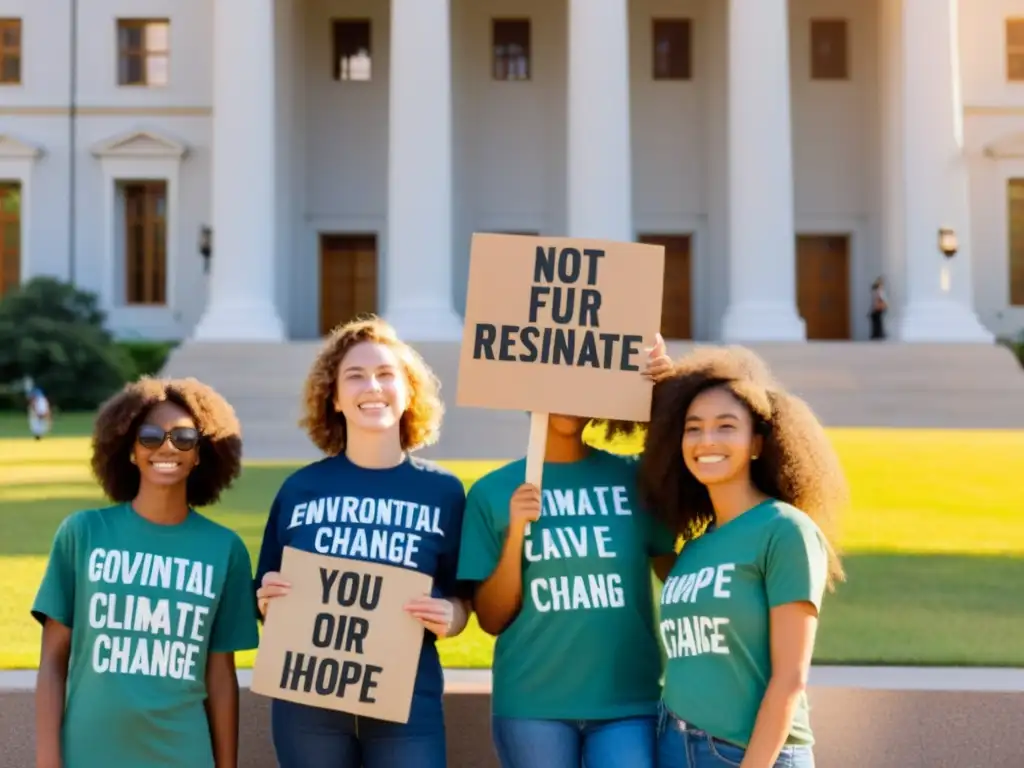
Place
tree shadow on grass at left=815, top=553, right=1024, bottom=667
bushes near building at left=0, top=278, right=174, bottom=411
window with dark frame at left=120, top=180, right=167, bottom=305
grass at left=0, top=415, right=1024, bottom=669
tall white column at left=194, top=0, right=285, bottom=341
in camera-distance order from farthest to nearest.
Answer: window with dark frame at left=120, top=180, right=167, bottom=305 → bushes near building at left=0, top=278, right=174, bottom=411 → tall white column at left=194, top=0, right=285, bottom=341 → grass at left=0, top=415, right=1024, bottom=669 → tree shadow on grass at left=815, top=553, right=1024, bottom=667

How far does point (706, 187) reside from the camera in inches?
1403

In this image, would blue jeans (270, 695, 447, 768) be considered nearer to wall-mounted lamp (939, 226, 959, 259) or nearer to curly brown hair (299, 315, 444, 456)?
curly brown hair (299, 315, 444, 456)

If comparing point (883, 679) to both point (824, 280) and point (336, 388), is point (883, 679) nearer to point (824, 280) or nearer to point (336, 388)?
point (336, 388)

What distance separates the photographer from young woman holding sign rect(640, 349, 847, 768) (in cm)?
369

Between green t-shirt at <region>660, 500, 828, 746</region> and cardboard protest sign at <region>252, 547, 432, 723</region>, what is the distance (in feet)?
2.99

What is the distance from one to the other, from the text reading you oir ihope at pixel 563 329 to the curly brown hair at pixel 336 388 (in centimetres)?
29

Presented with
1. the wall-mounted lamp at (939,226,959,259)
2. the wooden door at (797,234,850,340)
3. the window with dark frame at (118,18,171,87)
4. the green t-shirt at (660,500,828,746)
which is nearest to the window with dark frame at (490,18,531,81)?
the wooden door at (797,234,850,340)

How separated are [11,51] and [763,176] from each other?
71.9 ft

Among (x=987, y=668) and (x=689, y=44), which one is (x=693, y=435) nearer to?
(x=987, y=668)

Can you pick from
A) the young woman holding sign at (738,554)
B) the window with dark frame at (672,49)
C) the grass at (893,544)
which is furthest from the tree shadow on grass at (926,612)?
the window with dark frame at (672,49)

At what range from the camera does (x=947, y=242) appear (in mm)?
29516

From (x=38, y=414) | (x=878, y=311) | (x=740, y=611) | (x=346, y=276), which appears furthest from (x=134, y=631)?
(x=346, y=276)

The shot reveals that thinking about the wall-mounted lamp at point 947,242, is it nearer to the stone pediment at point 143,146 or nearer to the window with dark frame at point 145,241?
the stone pediment at point 143,146

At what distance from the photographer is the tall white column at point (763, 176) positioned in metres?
28.7
